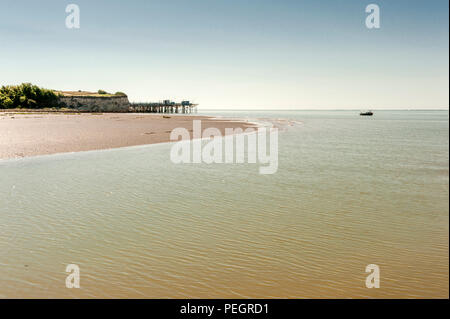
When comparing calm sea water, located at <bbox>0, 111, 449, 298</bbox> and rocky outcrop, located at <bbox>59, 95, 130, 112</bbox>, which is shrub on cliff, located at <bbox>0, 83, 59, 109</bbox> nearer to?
rocky outcrop, located at <bbox>59, 95, 130, 112</bbox>

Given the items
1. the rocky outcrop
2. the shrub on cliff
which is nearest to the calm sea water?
the shrub on cliff

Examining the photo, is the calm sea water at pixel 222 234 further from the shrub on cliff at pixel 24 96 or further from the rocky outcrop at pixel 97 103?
the rocky outcrop at pixel 97 103

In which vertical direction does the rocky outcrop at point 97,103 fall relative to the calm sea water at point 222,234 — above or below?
above

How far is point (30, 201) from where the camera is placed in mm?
9188

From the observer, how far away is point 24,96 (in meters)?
90.2

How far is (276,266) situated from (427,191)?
801 centimetres

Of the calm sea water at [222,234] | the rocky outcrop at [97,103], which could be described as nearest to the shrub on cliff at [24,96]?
the rocky outcrop at [97,103]

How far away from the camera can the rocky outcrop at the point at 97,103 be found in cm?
10806

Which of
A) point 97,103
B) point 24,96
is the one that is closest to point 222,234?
point 24,96

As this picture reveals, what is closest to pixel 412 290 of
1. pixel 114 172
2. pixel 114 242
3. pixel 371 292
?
pixel 371 292

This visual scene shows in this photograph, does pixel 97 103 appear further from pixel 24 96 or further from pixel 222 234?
pixel 222 234

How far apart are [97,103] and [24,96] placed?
26.4m

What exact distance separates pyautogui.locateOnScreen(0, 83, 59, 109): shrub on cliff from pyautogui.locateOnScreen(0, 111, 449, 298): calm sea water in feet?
302

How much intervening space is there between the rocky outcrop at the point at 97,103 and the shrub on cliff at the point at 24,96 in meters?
9.29
